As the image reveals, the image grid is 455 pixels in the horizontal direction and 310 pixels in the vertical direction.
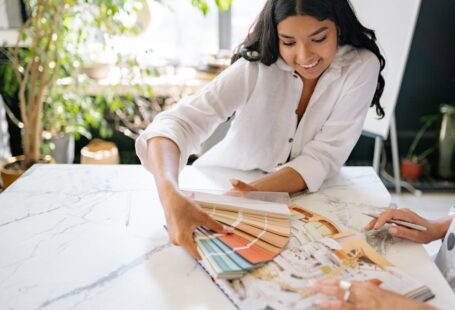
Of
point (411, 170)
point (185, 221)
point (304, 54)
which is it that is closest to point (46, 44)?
point (304, 54)

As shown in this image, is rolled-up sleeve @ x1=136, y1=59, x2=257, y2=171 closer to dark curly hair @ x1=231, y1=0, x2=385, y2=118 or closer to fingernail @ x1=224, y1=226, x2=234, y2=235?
dark curly hair @ x1=231, y1=0, x2=385, y2=118

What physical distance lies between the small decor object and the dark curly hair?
157cm

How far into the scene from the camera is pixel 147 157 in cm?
115

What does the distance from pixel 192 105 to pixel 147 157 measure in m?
0.21

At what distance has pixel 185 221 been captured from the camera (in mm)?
895

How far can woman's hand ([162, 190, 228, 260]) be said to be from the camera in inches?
34.4

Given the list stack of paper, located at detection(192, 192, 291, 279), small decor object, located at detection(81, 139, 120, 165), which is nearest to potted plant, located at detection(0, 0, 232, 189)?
small decor object, located at detection(81, 139, 120, 165)

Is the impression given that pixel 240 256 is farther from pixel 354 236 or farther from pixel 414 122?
pixel 414 122

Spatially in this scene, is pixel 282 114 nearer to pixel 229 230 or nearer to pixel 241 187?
pixel 241 187

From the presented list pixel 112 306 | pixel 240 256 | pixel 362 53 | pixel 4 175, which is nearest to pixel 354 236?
pixel 240 256

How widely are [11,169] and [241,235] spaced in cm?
193

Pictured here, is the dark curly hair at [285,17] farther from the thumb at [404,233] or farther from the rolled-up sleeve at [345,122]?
the thumb at [404,233]

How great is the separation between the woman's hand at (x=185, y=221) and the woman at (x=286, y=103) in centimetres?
12

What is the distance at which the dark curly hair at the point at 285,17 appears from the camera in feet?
3.66
